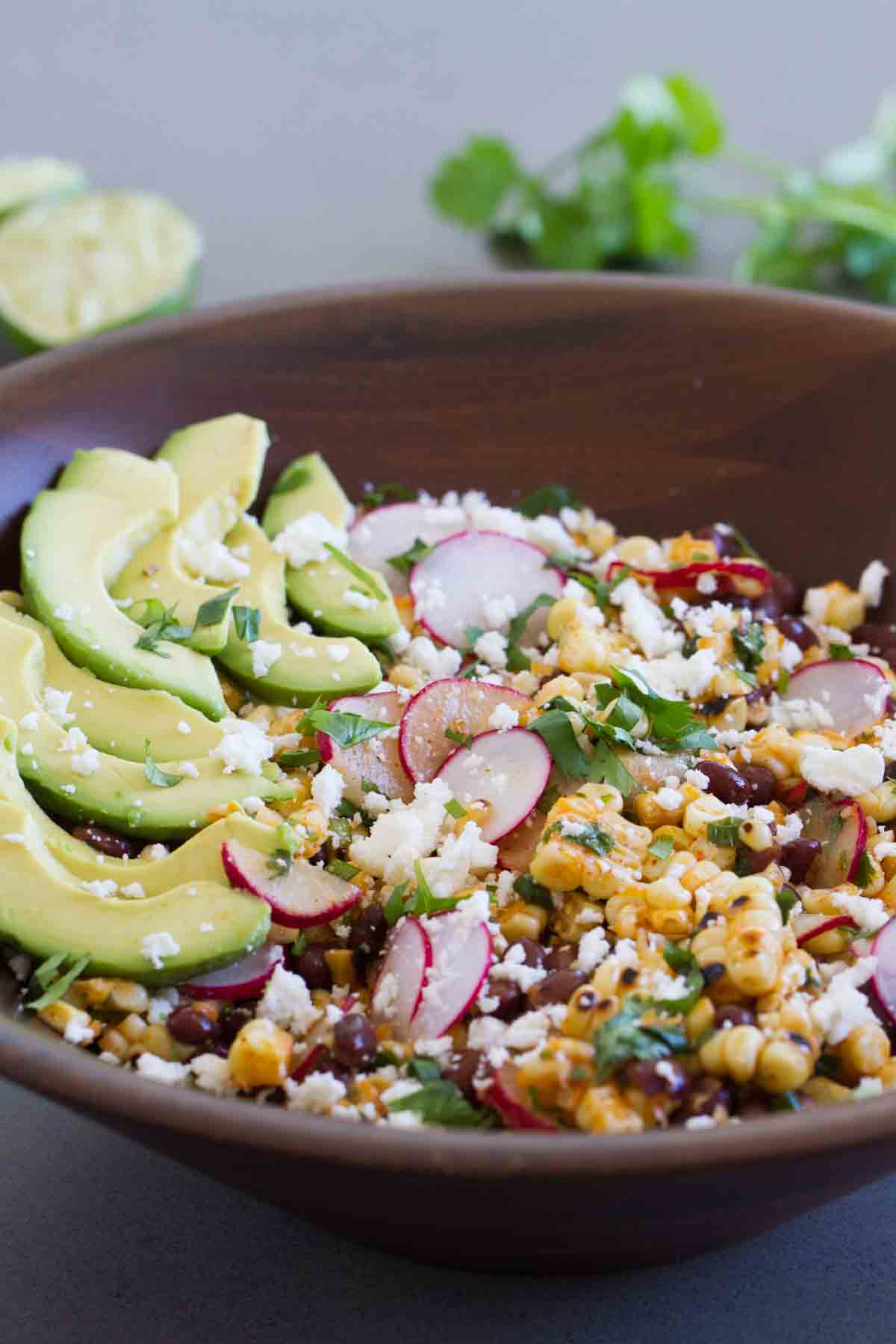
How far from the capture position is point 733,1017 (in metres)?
1.99

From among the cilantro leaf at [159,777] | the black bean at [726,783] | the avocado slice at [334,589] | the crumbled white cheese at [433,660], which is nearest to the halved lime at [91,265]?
the avocado slice at [334,589]

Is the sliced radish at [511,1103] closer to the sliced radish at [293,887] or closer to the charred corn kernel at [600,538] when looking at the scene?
→ the sliced radish at [293,887]

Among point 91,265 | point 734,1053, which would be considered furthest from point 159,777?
point 91,265

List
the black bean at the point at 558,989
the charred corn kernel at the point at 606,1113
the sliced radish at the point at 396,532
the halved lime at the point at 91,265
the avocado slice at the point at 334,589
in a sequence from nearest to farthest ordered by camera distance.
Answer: the charred corn kernel at the point at 606,1113 < the black bean at the point at 558,989 < the avocado slice at the point at 334,589 < the sliced radish at the point at 396,532 < the halved lime at the point at 91,265

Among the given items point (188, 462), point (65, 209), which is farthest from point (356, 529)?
point (65, 209)

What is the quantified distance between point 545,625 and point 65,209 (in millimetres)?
2457

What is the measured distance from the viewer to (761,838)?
2367mm

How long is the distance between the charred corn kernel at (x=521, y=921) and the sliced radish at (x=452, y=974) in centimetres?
7

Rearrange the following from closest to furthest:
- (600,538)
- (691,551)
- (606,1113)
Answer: (606,1113) → (691,551) → (600,538)

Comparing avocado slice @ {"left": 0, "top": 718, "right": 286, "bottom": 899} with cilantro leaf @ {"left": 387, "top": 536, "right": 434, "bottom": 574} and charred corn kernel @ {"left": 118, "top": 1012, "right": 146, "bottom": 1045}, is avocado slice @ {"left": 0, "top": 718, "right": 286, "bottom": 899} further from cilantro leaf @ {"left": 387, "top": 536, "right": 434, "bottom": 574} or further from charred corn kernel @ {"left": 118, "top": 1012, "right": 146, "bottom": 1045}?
cilantro leaf @ {"left": 387, "top": 536, "right": 434, "bottom": 574}

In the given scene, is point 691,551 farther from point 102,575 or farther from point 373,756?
point 102,575

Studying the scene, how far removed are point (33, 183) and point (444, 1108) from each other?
351cm

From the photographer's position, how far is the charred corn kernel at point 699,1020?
6.54 feet

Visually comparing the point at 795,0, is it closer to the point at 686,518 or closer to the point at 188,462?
the point at 686,518
